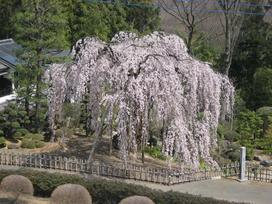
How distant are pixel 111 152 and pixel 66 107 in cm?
258

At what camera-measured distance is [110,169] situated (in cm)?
1841

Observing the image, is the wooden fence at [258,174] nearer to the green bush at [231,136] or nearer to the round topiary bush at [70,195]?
the green bush at [231,136]

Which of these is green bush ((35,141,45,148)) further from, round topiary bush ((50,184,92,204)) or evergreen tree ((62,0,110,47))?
evergreen tree ((62,0,110,47))

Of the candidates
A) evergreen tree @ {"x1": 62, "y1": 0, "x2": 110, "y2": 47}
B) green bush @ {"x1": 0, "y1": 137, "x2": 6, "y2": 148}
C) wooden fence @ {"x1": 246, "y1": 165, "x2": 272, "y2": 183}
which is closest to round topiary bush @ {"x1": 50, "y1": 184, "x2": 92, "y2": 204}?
wooden fence @ {"x1": 246, "y1": 165, "x2": 272, "y2": 183}

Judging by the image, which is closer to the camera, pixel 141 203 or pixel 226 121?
pixel 141 203

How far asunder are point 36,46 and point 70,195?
479 inches

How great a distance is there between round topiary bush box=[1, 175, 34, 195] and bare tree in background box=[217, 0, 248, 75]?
22.4 metres

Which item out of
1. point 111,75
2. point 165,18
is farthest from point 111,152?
point 165,18

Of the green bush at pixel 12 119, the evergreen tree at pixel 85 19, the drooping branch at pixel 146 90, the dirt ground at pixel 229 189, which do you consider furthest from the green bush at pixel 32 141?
the evergreen tree at pixel 85 19

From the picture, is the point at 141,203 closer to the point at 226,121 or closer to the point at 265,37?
the point at 226,121

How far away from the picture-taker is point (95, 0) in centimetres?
3844

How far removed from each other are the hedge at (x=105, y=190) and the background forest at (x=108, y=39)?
455cm

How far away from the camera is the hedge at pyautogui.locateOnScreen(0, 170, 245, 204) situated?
13.8 metres

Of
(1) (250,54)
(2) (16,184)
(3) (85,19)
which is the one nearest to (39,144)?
(2) (16,184)
